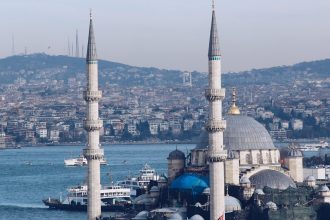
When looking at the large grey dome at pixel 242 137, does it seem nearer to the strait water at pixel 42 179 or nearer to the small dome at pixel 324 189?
the small dome at pixel 324 189

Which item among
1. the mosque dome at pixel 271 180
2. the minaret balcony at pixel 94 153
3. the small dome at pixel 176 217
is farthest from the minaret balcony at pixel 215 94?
the mosque dome at pixel 271 180

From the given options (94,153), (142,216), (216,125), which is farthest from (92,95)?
(216,125)

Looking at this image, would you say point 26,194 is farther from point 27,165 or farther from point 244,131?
point 27,165

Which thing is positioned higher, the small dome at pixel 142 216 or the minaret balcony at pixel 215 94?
the minaret balcony at pixel 215 94

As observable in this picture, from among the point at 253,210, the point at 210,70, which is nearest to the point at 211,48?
the point at 210,70

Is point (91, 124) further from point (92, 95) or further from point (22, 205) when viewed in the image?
point (22, 205)

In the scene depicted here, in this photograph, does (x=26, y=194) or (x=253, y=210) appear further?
(x=26, y=194)
